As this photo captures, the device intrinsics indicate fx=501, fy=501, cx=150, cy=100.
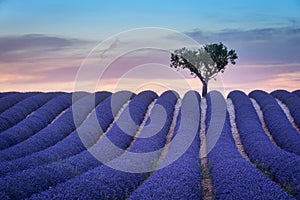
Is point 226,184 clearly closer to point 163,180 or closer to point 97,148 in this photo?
point 163,180

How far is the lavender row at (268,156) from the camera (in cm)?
1125

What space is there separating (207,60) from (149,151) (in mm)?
21221

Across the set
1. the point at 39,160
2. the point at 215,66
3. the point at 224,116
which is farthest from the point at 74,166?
the point at 215,66

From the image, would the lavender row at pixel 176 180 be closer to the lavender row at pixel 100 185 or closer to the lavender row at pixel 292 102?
the lavender row at pixel 100 185

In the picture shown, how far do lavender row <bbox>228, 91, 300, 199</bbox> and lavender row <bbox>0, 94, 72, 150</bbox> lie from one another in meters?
8.52

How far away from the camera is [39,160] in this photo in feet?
45.3

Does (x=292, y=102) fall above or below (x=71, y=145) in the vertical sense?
above

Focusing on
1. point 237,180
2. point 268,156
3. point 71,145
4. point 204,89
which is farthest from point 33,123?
point 204,89

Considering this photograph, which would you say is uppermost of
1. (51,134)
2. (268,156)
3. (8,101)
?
(8,101)

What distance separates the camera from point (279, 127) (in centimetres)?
2031

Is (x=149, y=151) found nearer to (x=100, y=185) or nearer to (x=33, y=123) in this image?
(x=100, y=185)

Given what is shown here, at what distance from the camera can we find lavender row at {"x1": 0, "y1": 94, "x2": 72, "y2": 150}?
60.8ft

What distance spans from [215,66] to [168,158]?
22.8 meters

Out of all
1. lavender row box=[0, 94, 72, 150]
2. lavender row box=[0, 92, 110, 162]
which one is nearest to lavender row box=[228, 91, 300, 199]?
lavender row box=[0, 92, 110, 162]
